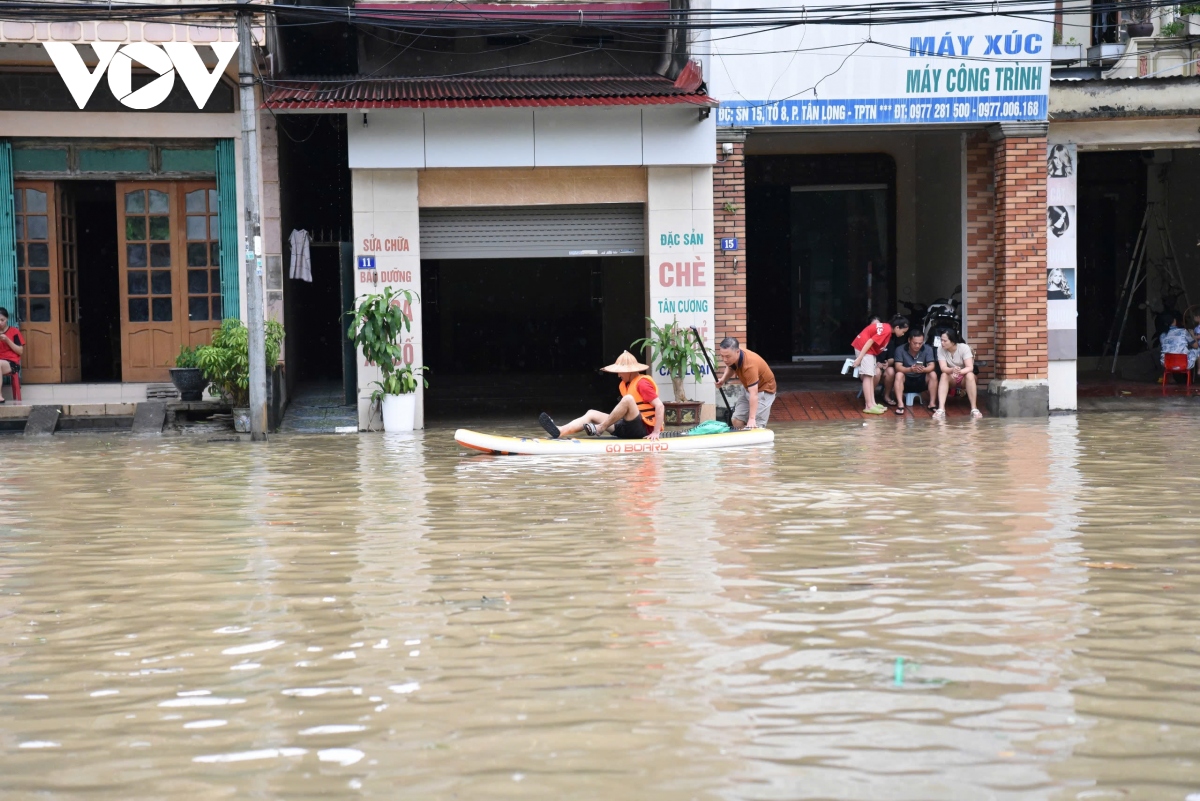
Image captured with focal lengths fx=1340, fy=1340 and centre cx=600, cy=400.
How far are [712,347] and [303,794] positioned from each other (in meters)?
15.1

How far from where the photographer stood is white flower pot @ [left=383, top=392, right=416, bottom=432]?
1864cm

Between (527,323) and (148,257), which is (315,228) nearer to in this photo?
(148,257)

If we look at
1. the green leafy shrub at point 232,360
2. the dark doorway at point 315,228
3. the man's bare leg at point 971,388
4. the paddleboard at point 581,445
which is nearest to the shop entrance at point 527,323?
the dark doorway at point 315,228

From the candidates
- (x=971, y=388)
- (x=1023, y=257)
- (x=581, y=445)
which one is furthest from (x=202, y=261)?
(x=1023, y=257)

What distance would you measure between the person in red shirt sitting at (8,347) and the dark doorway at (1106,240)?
59.8 ft

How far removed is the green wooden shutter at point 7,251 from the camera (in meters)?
19.2

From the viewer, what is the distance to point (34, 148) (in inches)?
758

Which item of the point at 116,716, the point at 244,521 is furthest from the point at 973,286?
the point at 116,716

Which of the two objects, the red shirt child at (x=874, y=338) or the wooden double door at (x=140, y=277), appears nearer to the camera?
the wooden double door at (x=140, y=277)

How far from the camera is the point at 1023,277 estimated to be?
64.3 feet

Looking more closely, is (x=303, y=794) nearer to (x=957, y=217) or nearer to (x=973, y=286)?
(x=973, y=286)

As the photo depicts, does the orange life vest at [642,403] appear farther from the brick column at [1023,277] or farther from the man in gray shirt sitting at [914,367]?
the brick column at [1023,277]

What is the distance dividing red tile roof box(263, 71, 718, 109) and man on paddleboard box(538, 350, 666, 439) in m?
4.51

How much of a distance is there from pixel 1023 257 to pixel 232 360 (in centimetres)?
1136
